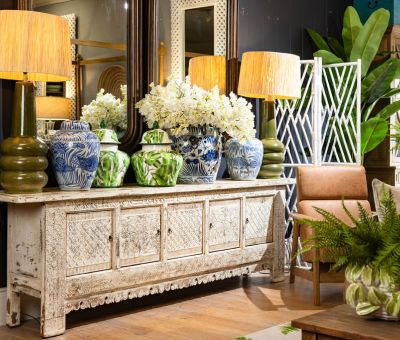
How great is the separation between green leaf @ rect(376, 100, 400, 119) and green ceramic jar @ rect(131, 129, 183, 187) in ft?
8.14

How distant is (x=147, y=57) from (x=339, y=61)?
2040 mm

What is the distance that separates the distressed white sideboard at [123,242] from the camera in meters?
3.48

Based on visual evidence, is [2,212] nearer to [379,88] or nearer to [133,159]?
[133,159]

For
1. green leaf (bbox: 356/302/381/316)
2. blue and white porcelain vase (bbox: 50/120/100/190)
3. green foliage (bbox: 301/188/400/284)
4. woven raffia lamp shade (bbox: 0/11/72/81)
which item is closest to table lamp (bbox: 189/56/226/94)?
blue and white porcelain vase (bbox: 50/120/100/190)

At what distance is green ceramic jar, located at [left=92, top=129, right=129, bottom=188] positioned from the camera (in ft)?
12.9

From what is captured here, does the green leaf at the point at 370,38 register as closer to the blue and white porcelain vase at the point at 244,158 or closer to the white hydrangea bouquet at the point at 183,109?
the blue and white porcelain vase at the point at 244,158

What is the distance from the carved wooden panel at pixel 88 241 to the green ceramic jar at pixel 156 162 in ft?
1.44

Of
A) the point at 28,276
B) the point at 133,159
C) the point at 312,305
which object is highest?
the point at 133,159

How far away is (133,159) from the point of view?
4.16 meters

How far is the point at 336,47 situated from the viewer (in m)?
6.13

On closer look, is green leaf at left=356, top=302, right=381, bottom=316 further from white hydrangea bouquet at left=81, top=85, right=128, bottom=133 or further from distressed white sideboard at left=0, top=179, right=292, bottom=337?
white hydrangea bouquet at left=81, top=85, right=128, bottom=133

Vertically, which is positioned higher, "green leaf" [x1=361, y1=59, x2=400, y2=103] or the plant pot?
"green leaf" [x1=361, y1=59, x2=400, y2=103]

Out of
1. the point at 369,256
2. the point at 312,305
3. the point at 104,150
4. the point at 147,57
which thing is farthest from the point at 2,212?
the point at 369,256

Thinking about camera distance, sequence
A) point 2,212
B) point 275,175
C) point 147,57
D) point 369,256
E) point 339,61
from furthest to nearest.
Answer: point 339,61
point 275,175
point 147,57
point 2,212
point 369,256
